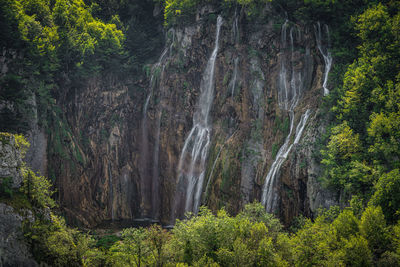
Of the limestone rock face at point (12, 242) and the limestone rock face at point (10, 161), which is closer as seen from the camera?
the limestone rock face at point (12, 242)

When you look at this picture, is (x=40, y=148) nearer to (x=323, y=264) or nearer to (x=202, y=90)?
(x=202, y=90)

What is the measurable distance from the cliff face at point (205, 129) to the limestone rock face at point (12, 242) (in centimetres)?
1526

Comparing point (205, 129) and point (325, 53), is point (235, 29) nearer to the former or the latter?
point (325, 53)

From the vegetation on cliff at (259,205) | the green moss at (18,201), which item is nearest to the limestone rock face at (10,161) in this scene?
the vegetation on cliff at (259,205)

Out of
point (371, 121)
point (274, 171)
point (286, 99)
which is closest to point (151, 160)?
point (274, 171)

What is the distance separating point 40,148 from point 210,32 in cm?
2743

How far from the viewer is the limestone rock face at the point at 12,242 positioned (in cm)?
2253

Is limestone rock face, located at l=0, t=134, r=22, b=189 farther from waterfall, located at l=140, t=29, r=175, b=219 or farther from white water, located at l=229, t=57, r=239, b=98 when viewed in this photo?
white water, located at l=229, t=57, r=239, b=98

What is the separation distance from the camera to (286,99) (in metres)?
35.7

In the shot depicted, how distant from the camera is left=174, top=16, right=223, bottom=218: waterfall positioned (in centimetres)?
3969

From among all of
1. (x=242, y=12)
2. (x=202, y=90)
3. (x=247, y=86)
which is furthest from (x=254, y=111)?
(x=242, y=12)

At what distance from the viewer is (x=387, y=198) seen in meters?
21.4

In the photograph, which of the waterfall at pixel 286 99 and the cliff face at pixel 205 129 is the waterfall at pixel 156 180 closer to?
the cliff face at pixel 205 129

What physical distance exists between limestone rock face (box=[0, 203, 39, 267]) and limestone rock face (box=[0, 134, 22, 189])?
2559 mm
